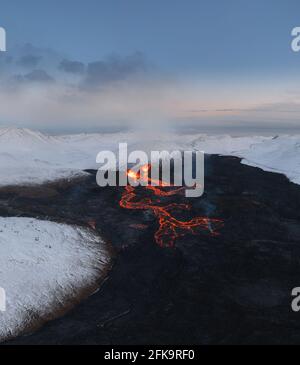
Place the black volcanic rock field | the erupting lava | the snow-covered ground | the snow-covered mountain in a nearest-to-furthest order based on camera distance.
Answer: the black volcanic rock field → the snow-covered ground → the erupting lava → the snow-covered mountain

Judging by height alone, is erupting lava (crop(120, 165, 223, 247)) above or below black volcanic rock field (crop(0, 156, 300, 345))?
above

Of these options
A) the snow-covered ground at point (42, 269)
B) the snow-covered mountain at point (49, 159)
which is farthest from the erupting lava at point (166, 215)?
the snow-covered mountain at point (49, 159)

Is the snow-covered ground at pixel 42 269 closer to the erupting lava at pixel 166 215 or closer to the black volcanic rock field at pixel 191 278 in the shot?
the black volcanic rock field at pixel 191 278

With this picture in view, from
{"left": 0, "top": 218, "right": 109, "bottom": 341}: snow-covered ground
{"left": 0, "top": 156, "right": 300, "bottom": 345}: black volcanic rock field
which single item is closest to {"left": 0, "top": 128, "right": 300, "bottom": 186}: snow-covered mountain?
{"left": 0, "top": 156, "right": 300, "bottom": 345}: black volcanic rock field

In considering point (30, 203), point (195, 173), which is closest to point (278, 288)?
point (30, 203)

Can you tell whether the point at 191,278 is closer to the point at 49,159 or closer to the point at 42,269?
the point at 42,269

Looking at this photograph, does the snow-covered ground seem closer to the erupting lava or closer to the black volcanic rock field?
the black volcanic rock field

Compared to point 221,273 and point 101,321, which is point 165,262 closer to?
point 221,273
